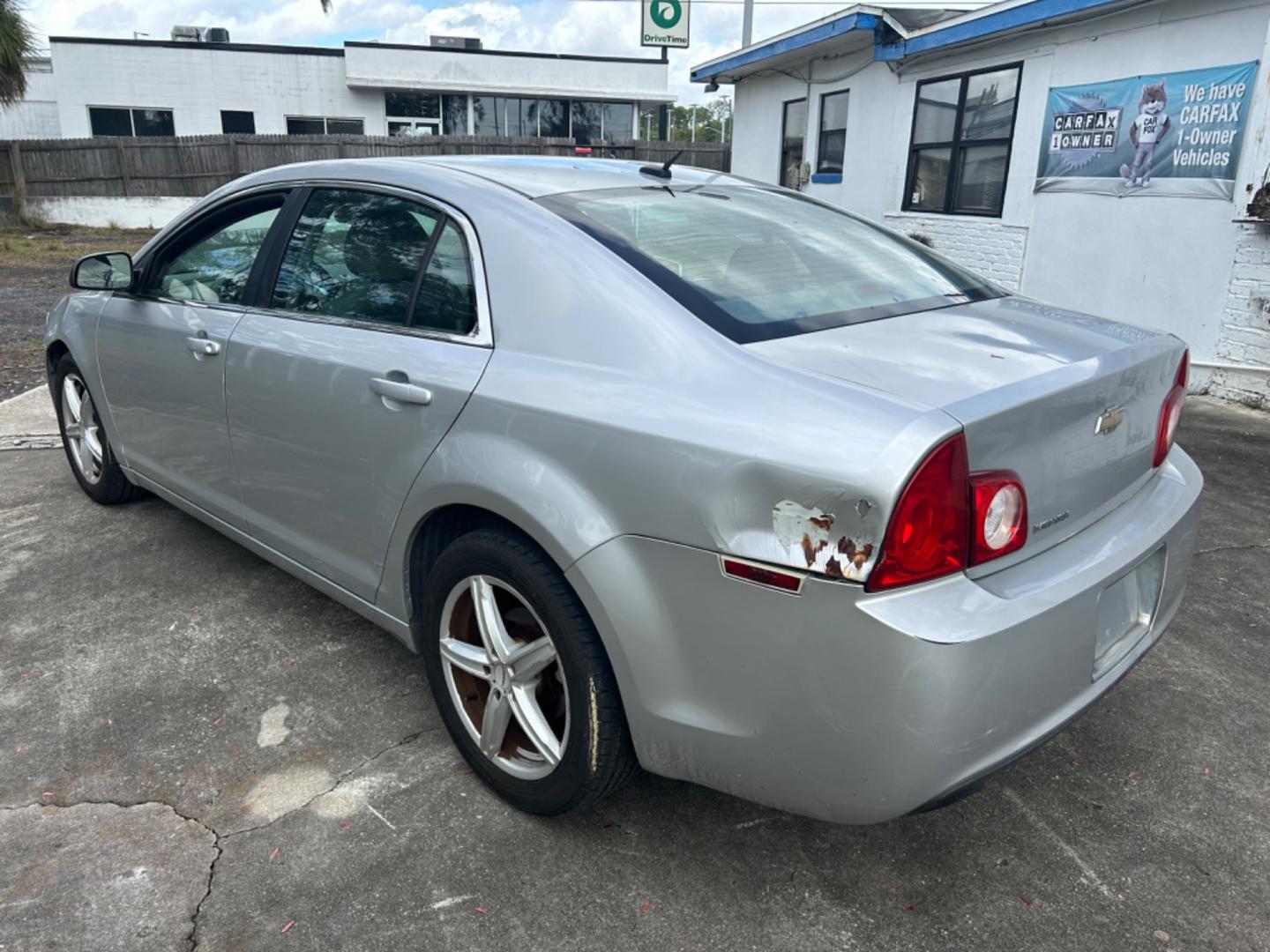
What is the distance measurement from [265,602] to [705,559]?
2416 millimetres

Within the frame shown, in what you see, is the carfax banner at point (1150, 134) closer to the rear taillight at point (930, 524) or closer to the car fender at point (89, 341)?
the rear taillight at point (930, 524)

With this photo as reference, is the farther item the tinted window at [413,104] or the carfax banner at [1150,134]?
the tinted window at [413,104]

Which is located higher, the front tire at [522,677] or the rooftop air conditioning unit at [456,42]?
the rooftop air conditioning unit at [456,42]

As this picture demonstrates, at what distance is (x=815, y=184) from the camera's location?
12.1 metres

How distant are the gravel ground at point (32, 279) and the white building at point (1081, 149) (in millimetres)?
8515

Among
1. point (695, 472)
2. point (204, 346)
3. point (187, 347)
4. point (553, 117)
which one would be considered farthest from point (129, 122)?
point (695, 472)

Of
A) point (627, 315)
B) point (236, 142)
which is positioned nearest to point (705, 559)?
point (627, 315)

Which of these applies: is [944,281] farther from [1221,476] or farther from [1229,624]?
[1221,476]

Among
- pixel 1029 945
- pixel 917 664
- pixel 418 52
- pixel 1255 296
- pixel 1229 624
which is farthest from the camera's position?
pixel 418 52

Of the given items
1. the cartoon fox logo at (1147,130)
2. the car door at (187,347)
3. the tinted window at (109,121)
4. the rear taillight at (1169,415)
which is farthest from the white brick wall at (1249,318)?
the tinted window at (109,121)

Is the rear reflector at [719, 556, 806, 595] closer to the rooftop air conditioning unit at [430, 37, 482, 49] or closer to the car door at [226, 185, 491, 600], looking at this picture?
the car door at [226, 185, 491, 600]

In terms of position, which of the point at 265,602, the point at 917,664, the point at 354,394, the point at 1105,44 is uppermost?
the point at 1105,44

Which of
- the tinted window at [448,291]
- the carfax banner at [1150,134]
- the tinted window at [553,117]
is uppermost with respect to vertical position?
the tinted window at [553,117]

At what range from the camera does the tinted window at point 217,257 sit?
3.28 metres
